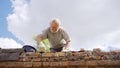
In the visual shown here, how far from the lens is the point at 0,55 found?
5.65 meters

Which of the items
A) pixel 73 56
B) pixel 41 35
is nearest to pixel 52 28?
pixel 41 35

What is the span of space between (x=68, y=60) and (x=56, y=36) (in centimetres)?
156

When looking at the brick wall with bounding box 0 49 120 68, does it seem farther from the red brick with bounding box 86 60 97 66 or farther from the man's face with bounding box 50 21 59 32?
the man's face with bounding box 50 21 59 32

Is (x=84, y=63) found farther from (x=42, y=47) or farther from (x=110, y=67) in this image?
(x=42, y=47)

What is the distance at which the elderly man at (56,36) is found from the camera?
680cm

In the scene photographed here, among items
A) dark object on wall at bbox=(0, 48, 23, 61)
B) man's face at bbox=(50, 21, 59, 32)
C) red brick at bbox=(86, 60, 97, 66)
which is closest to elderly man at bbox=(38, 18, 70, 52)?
man's face at bbox=(50, 21, 59, 32)

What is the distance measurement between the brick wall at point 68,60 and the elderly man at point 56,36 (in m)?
1.26

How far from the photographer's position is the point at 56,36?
688 cm

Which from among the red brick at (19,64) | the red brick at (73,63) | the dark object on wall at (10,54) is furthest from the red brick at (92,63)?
the dark object on wall at (10,54)

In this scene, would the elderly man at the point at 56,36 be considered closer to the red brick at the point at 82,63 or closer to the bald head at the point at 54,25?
the bald head at the point at 54,25

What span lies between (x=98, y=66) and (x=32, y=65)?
1.30 m

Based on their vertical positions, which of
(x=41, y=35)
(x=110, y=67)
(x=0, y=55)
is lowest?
(x=110, y=67)

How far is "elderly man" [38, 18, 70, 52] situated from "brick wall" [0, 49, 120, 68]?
1.26 meters

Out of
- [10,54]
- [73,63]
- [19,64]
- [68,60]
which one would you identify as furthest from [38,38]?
[73,63]
